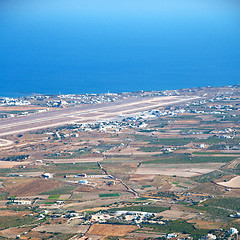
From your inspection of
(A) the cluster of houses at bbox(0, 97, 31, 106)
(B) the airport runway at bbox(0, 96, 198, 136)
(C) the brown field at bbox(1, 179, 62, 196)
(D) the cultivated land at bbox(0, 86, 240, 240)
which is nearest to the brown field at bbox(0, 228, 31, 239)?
(D) the cultivated land at bbox(0, 86, 240, 240)

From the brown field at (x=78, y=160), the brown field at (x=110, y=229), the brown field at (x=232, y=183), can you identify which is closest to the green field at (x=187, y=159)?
the brown field at (x=78, y=160)

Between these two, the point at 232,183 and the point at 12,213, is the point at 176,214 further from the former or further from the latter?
the point at 12,213

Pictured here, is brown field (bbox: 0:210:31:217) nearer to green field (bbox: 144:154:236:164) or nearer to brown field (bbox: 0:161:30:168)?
brown field (bbox: 0:161:30:168)

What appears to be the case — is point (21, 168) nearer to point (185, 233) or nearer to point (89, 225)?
point (89, 225)

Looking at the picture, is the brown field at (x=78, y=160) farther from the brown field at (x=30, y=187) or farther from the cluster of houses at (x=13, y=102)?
the cluster of houses at (x=13, y=102)

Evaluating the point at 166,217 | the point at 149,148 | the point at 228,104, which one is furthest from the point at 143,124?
the point at 166,217

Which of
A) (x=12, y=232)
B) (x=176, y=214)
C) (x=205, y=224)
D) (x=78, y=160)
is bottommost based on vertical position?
(x=205, y=224)

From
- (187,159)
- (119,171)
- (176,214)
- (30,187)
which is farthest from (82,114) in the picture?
(176,214)
